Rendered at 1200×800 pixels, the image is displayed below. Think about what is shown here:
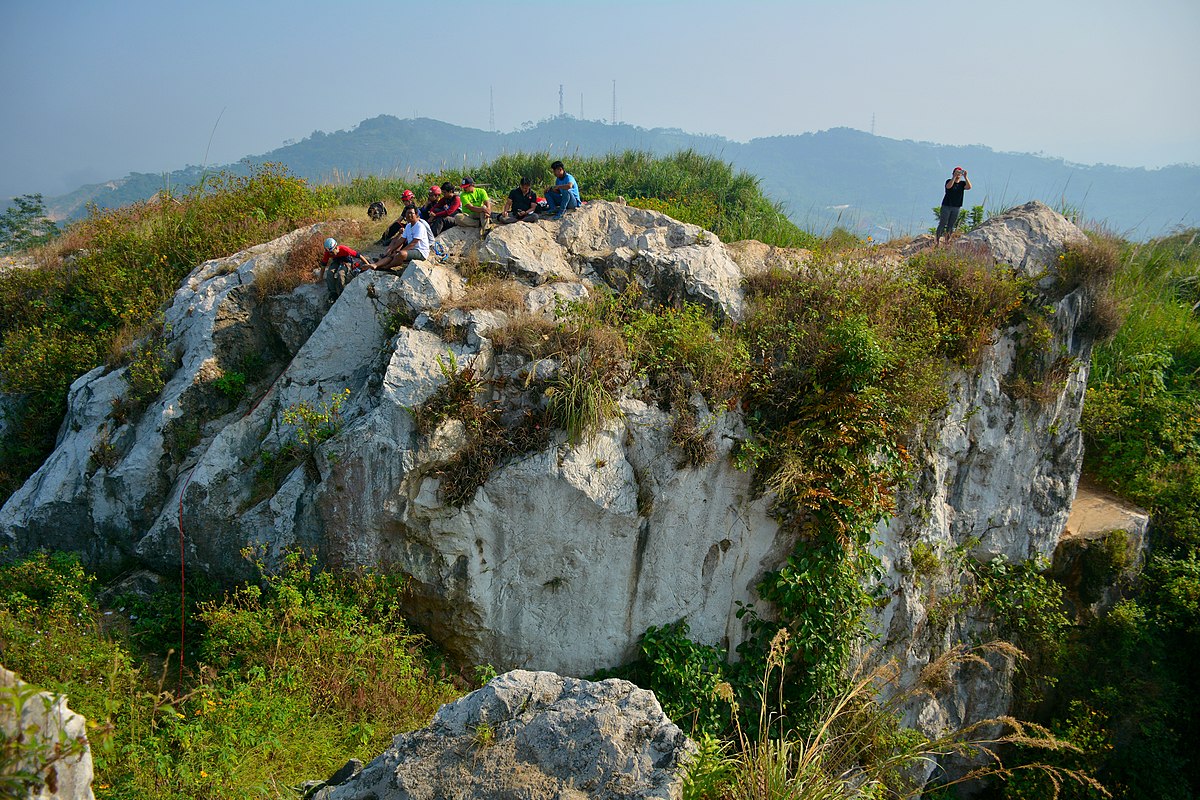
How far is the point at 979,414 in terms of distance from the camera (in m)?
9.66

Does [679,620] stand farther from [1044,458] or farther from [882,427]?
[1044,458]

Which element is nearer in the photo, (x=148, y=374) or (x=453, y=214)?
(x=148, y=374)

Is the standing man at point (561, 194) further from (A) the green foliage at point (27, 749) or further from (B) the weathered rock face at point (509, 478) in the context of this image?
(A) the green foliage at point (27, 749)

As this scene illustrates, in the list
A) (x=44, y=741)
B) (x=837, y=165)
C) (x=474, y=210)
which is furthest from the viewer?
(x=837, y=165)

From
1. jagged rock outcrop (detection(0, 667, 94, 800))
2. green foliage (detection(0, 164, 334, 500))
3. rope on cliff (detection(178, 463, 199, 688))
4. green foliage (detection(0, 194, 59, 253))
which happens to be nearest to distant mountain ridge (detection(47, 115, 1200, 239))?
green foliage (detection(0, 194, 59, 253))

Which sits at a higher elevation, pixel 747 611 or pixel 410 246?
pixel 410 246

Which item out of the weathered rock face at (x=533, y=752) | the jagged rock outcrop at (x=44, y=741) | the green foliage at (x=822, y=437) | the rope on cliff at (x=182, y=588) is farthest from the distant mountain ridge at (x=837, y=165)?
the jagged rock outcrop at (x=44, y=741)

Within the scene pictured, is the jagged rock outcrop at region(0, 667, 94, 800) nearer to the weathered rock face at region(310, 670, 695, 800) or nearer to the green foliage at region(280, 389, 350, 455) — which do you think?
the weathered rock face at region(310, 670, 695, 800)

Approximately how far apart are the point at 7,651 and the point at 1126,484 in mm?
15610

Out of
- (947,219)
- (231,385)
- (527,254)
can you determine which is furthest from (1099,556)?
(231,385)

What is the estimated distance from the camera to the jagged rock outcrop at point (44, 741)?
2949 millimetres

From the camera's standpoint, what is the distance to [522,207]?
1065 cm

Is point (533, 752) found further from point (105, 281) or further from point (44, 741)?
point (105, 281)

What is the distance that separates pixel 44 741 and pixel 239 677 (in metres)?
3.80
